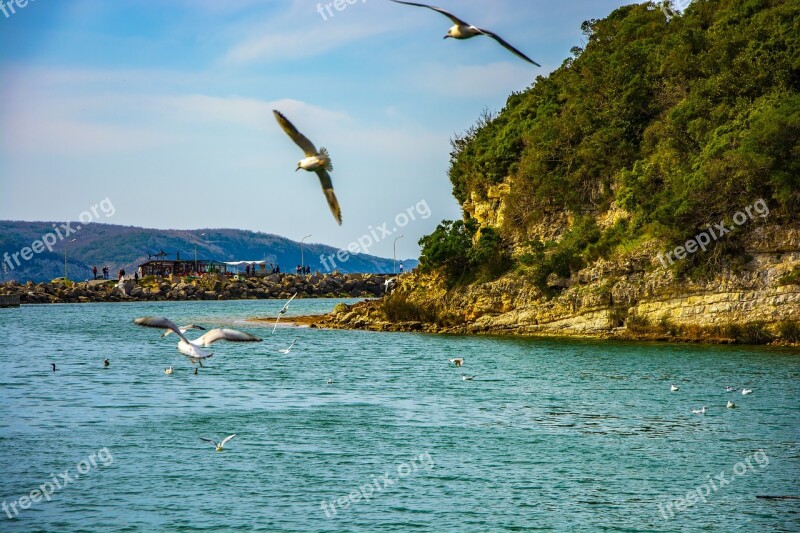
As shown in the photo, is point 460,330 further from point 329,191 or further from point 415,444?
point 329,191

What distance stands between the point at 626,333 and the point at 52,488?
1459 inches

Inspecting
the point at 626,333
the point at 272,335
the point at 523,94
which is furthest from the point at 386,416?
the point at 523,94

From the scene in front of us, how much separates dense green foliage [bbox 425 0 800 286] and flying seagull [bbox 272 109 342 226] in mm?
36061

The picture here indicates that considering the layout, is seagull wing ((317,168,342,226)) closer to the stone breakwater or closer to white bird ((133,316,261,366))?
white bird ((133,316,261,366))

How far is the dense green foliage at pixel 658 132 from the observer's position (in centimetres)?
4919

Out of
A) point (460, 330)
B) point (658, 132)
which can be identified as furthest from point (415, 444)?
point (658, 132)

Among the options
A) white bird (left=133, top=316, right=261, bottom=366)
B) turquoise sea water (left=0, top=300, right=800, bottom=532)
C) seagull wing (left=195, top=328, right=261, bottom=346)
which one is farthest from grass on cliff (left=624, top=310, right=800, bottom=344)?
seagull wing (left=195, top=328, right=261, bottom=346)

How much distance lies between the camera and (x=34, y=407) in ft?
110

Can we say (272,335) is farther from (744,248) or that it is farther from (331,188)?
(331,188)

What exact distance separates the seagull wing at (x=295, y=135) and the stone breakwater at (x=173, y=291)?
4781 inches

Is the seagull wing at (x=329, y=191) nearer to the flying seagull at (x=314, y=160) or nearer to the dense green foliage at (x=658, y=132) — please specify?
the flying seagull at (x=314, y=160)

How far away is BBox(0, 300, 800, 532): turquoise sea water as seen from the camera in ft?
66.4

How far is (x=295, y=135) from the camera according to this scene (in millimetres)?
16484

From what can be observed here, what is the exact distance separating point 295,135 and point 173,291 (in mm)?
123643
